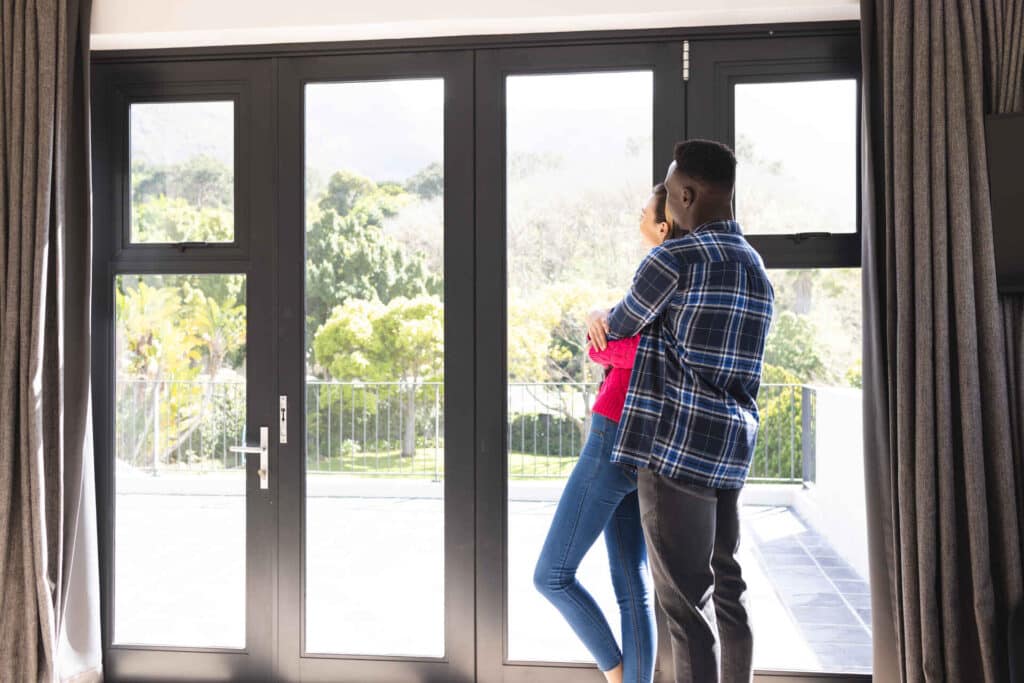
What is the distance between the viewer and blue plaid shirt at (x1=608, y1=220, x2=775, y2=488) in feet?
5.21

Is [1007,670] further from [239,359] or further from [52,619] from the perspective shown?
[52,619]

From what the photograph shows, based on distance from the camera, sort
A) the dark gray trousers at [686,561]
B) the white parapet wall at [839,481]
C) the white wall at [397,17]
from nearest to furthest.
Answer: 1. the dark gray trousers at [686,561]
2. the white wall at [397,17]
3. the white parapet wall at [839,481]

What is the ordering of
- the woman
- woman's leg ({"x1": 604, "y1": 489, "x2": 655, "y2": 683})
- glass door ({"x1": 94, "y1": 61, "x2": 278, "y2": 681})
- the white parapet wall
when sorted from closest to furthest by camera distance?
the woman, woman's leg ({"x1": 604, "y1": 489, "x2": 655, "y2": 683}), the white parapet wall, glass door ({"x1": 94, "y1": 61, "x2": 278, "y2": 681})

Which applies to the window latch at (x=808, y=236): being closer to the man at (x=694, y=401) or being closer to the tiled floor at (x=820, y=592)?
the man at (x=694, y=401)

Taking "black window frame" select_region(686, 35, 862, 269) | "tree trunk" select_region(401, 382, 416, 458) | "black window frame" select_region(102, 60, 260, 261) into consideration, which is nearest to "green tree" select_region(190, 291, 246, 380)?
"black window frame" select_region(102, 60, 260, 261)

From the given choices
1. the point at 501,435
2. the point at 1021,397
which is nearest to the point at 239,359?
the point at 501,435

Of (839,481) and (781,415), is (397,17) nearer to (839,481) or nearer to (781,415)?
(781,415)

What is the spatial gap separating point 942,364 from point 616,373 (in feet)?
2.80

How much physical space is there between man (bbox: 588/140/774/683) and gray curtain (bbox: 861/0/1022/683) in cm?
57

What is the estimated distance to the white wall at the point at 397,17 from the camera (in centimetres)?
213

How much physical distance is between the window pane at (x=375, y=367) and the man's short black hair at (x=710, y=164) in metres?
0.90

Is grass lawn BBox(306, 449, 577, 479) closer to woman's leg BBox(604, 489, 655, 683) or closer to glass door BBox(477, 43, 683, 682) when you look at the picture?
glass door BBox(477, 43, 683, 682)

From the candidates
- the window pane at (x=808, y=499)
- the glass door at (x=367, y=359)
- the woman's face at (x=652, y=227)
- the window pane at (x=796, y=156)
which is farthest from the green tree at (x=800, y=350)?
the glass door at (x=367, y=359)

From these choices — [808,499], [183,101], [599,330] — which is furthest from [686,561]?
[183,101]
